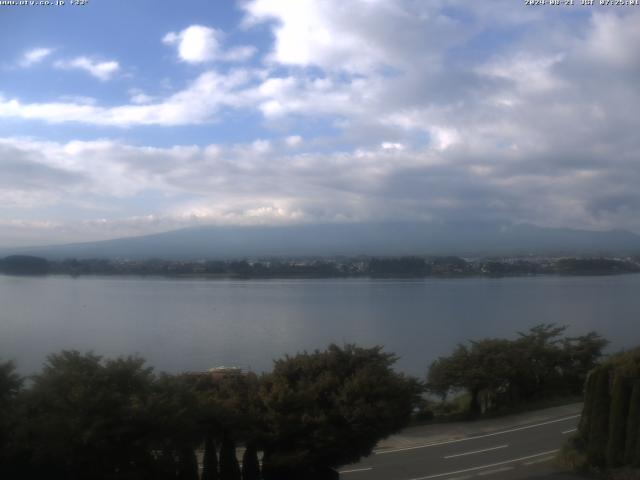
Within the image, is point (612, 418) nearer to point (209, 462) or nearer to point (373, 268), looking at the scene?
point (209, 462)

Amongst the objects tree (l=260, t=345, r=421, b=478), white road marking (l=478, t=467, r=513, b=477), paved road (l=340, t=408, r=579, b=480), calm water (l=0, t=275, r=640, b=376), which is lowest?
Answer: paved road (l=340, t=408, r=579, b=480)

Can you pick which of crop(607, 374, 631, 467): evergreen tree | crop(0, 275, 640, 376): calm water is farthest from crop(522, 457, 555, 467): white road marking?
crop(0, 275, 640, 376): calm water

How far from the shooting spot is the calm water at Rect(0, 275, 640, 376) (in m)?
26.3

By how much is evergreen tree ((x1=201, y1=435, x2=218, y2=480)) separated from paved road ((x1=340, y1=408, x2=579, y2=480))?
3246 millimetres

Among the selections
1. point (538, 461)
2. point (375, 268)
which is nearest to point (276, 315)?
point (375, 268)

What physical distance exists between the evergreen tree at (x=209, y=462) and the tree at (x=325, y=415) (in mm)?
745

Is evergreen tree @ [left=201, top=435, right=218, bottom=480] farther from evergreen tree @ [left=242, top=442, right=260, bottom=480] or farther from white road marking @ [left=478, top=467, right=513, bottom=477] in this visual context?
white road marking @ [left=478, top=467, right=513, bottom=477]

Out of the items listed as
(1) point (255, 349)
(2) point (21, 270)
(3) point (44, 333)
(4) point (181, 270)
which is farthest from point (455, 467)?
(4) point (181, 270)

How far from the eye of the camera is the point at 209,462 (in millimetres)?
9156

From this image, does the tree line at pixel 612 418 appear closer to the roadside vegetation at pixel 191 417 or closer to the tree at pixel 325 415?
the roadside vegetation at pixel 191 417

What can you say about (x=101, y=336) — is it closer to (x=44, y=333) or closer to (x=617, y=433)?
(x=44, y=333)

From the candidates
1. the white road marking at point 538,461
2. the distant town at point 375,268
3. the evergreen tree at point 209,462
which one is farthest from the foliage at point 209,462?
the distant town at point 375,268

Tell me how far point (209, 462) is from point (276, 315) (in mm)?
29643

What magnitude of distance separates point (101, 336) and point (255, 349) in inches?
272
